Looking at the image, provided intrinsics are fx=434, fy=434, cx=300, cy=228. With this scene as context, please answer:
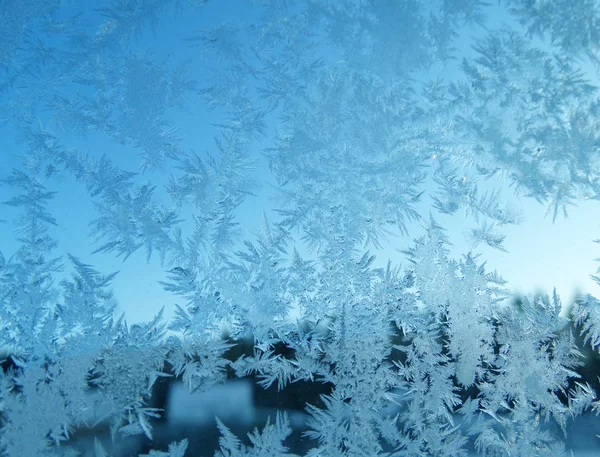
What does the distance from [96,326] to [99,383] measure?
0.35 ft

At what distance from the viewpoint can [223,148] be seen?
40.8 inches

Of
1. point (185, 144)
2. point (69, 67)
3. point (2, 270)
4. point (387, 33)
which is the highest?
point (387, 33)

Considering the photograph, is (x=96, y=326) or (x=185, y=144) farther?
(x=185, y=144)

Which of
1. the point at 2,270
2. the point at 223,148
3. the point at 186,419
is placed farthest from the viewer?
the point at 223,148

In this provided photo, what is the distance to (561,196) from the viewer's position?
999mm

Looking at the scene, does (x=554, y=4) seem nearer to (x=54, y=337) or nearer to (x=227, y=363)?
(x=227, y=363)

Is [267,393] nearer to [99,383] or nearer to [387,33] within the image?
[99,383]

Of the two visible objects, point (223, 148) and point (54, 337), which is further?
point (223, 148)

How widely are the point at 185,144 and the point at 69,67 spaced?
361mm

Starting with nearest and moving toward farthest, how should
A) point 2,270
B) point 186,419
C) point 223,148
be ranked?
point 186,419 < point 2,270 < point 223,148

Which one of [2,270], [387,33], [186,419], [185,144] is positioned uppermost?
[387,33]

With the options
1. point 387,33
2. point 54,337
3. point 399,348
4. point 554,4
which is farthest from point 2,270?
point 554,4

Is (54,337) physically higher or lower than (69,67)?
lower

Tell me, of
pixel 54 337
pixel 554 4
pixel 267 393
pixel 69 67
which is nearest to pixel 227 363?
pixel 267 393
